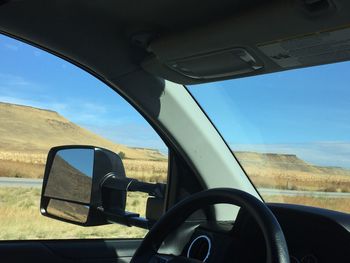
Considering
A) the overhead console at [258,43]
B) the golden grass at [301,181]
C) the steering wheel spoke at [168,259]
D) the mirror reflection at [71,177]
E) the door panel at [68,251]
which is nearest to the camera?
the steering wheel spoke at [168,259]

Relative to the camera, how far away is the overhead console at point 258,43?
2186 millimetres

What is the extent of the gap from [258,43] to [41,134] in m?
1.56

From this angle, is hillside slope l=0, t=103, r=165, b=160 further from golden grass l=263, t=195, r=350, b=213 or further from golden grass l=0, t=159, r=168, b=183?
golden grass l=263, t=195, r=350, b=213

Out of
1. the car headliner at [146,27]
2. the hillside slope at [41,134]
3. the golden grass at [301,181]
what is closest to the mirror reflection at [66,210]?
the hillside slope at [41,134]

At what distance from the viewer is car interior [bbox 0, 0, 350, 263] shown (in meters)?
2.24

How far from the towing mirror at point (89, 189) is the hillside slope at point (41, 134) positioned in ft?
0.32

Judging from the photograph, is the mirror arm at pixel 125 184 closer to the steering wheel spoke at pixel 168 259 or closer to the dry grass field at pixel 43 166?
the dry grass field at pixel 43 166

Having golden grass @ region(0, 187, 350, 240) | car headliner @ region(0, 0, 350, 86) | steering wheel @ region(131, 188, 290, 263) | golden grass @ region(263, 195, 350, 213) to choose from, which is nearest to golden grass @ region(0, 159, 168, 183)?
golden grass @ region(0, 187, 350, 240)

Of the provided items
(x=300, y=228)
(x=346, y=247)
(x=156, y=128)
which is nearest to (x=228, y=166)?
(x=156, y=128)

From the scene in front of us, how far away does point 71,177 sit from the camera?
3.34 metres

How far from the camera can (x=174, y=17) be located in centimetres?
281

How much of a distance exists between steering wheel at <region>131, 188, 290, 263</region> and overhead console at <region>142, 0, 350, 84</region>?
0.74m

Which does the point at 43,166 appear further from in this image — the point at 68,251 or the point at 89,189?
the point at 68,251

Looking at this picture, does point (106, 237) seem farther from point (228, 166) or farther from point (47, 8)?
point (47, 8)
